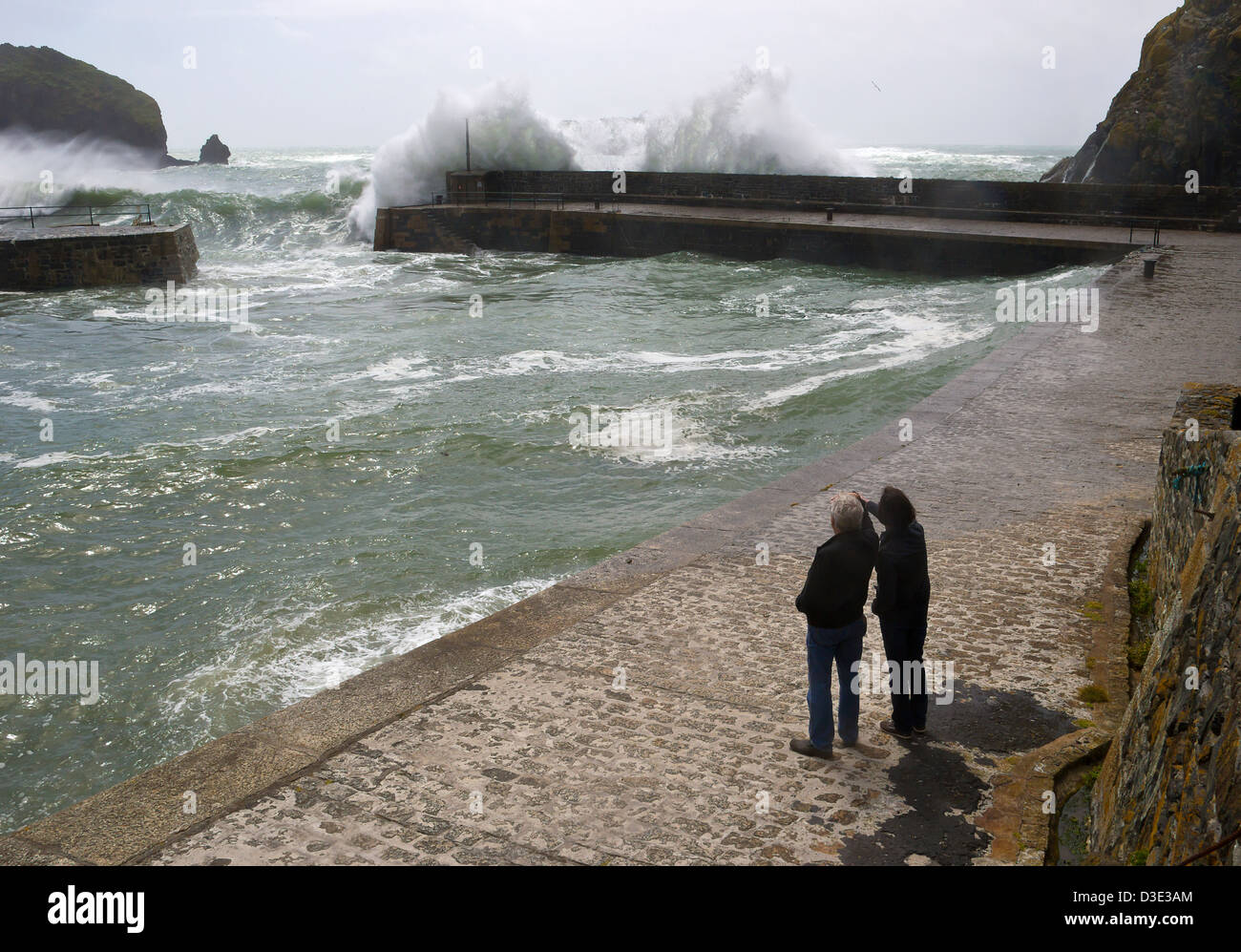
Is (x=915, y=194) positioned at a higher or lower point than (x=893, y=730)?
higher

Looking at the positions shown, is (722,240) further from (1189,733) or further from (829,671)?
(1189,733)

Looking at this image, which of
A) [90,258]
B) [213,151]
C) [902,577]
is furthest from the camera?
[213,151]

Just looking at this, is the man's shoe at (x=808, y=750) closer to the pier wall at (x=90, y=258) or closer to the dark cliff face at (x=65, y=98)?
the pier wall at (x=90, y=258)

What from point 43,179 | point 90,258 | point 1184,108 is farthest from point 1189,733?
point 43,179

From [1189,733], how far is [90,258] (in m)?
31.0

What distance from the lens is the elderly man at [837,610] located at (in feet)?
16.5

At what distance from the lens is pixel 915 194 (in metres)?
33.0

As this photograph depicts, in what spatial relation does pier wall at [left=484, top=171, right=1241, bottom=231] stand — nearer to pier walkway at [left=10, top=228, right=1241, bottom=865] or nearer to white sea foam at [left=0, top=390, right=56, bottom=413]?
pier walkway at [left=10, top=228, right=1241, bottom=865]

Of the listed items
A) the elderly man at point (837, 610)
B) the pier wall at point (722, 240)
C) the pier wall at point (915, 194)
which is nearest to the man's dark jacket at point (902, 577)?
the elderly man at point (837, 610)

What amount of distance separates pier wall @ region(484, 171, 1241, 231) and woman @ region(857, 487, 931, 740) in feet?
87.8

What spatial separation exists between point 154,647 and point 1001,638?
21.4ft

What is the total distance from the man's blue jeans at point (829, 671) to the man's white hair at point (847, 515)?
1.52 ft

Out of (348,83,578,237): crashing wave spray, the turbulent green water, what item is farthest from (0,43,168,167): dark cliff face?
the turbulent green water

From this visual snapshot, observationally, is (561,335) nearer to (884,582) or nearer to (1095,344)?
(1095,344)
